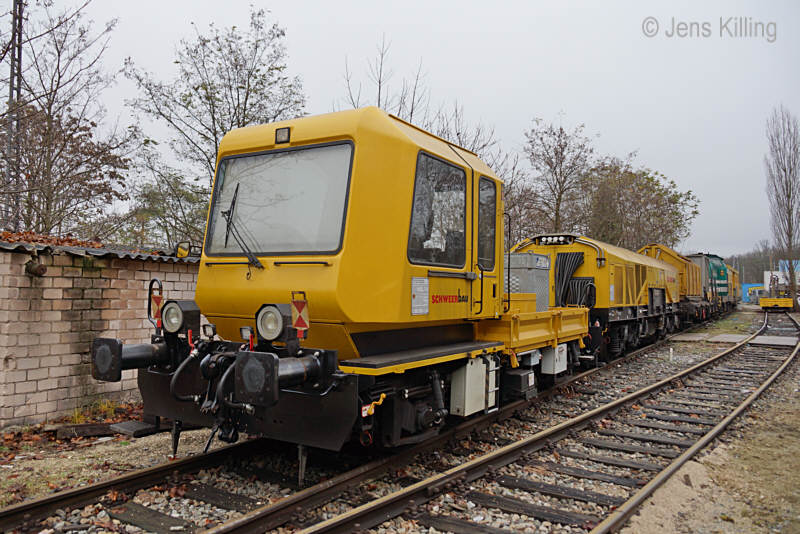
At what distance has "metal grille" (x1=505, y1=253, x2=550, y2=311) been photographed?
752cm

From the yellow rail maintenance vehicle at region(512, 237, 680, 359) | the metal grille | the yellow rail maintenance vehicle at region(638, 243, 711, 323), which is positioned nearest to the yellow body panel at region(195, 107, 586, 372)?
the metal grille

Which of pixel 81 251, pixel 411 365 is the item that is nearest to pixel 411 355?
pixel 411 365

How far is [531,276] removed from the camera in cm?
771

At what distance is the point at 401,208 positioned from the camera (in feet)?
15.3

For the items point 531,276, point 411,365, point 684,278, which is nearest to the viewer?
point 411,365

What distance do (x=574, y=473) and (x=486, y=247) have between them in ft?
8.03

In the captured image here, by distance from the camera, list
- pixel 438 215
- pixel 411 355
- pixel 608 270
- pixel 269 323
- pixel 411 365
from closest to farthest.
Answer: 1. pixel 269 323
2. pixel 411 365
3. pixel 411 355
4. pixel 438 215
5. pixel 608 270

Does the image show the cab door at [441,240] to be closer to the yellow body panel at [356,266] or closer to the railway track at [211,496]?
the yellow body panel at [356,266]

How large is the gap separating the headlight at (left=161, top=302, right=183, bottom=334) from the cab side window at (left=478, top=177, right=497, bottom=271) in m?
3.03

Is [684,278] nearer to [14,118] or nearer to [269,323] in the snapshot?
[269,323]

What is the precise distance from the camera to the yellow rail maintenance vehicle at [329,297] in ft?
13.3

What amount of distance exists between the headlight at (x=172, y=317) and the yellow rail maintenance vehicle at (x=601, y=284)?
800 cm

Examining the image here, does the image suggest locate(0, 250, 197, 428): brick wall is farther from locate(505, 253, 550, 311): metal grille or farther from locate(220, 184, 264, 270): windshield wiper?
locate(505, 253, 550, 311): metal grille

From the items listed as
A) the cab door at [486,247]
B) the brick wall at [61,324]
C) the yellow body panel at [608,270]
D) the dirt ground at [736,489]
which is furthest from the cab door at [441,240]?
the yellow body panel at [608,270]
